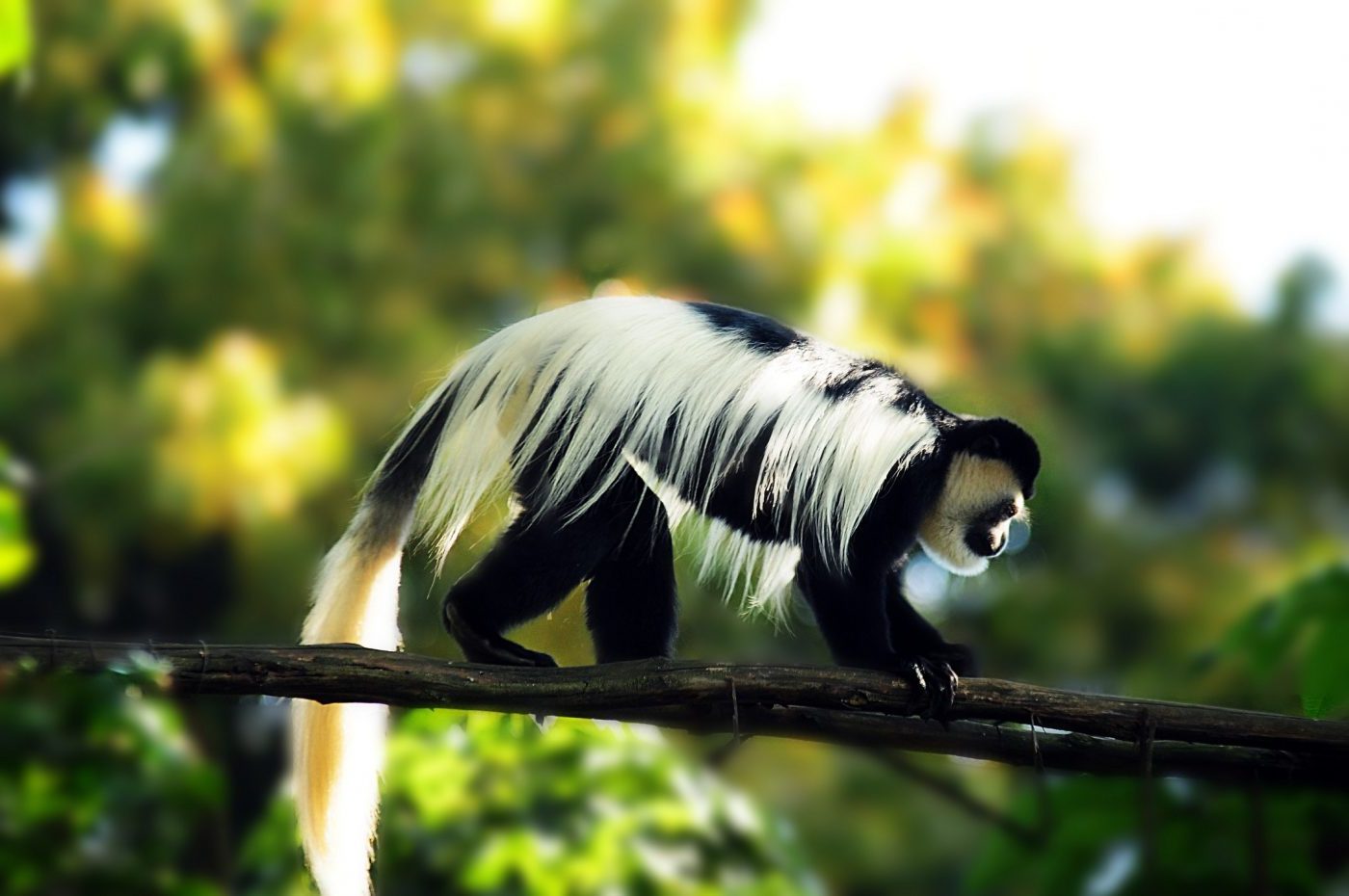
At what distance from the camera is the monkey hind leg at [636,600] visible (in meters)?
2.34

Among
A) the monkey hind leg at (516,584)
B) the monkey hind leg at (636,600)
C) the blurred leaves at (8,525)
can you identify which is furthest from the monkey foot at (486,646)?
the blurred leaves at (8,525)

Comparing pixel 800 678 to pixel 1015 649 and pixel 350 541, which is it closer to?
pixel 350 541

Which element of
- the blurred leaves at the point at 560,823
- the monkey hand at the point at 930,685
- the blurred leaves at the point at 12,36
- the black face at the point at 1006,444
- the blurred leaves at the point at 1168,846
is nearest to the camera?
the blurred leaves at the point at 1168,846

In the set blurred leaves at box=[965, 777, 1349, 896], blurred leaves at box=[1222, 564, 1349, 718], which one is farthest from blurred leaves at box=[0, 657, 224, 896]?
blurred leaves at box=[1222, 564, 1349, 718]

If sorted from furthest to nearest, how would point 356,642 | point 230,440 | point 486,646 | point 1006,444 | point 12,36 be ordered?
point 230,440, point 1006,444, point 356,642, point 486,646, point 12,36

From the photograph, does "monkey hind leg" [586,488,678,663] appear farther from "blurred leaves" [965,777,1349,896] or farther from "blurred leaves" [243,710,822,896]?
"blurred leaves" [965,777,1349,896]

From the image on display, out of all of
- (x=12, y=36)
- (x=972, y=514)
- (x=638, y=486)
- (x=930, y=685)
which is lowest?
(x=930, y=685)

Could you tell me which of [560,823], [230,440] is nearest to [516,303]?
[230,440]

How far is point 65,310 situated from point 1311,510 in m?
6.36

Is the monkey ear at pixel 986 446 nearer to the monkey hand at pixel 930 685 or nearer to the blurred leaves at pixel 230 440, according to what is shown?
the monkey hand at pixel 930 685

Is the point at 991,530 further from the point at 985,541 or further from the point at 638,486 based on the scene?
the point at 638,486

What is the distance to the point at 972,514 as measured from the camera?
7.81 feet

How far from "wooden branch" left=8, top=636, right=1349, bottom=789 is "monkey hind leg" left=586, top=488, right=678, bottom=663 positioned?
569 mm

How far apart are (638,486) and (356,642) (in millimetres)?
510
